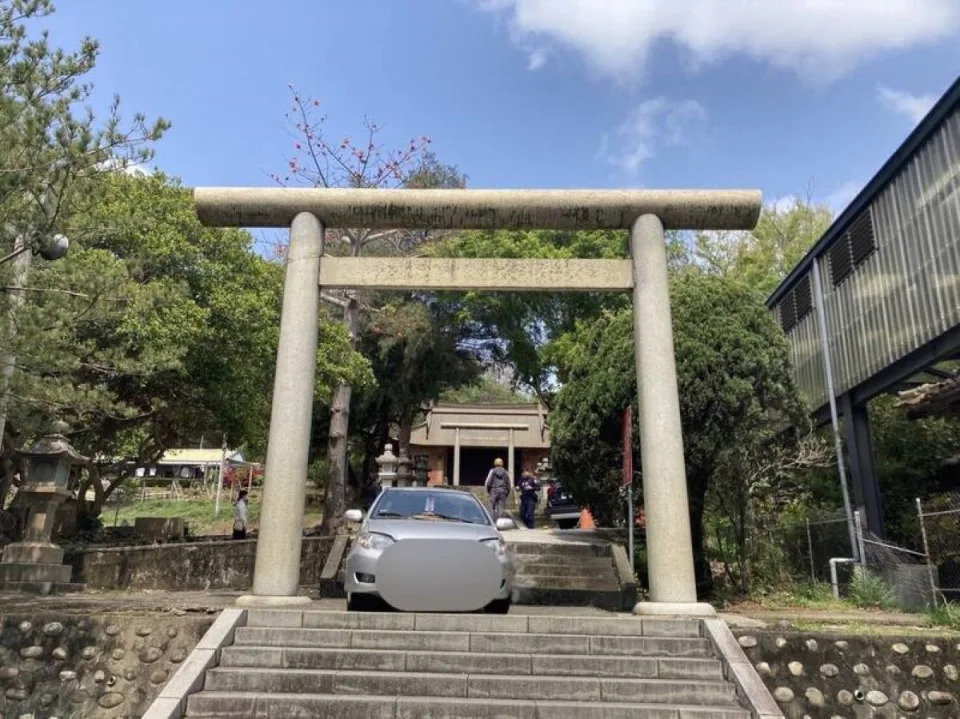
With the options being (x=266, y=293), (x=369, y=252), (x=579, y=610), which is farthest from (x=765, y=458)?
(x=369, y=252)

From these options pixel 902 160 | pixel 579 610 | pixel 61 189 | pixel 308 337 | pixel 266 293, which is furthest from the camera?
pixel 266 293

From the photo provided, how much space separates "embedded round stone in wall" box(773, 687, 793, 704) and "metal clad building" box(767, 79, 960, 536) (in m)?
7.77

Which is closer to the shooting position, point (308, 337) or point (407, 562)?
point (407, 562)

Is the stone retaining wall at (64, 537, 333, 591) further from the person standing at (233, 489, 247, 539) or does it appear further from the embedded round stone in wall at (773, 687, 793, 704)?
the embedded round stone in wall at (773, 687, 793, 704)

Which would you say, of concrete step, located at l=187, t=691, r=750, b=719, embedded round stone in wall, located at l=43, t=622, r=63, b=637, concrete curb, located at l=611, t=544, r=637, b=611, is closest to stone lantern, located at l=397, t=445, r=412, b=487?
concrete curb, located at l=611, t=544, r=637, b=611

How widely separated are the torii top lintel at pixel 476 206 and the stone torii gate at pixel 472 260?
0.04 feet

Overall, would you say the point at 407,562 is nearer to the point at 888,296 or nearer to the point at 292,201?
the point at 292,201

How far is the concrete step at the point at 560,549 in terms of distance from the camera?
12.1m

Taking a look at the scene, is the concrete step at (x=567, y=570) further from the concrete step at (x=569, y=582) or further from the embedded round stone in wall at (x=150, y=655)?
the embedded round stone in wall at (x=150, y=655)

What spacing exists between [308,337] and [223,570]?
7.50 meters

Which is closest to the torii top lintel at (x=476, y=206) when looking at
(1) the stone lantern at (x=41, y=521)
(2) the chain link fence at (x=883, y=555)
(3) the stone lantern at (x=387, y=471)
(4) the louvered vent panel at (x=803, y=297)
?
(2) the chain link fence at (x=883, y=555)

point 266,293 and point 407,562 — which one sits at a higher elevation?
point 266,293

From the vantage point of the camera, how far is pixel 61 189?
6441mm

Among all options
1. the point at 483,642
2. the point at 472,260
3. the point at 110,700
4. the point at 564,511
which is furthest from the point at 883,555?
the point at 110,700
